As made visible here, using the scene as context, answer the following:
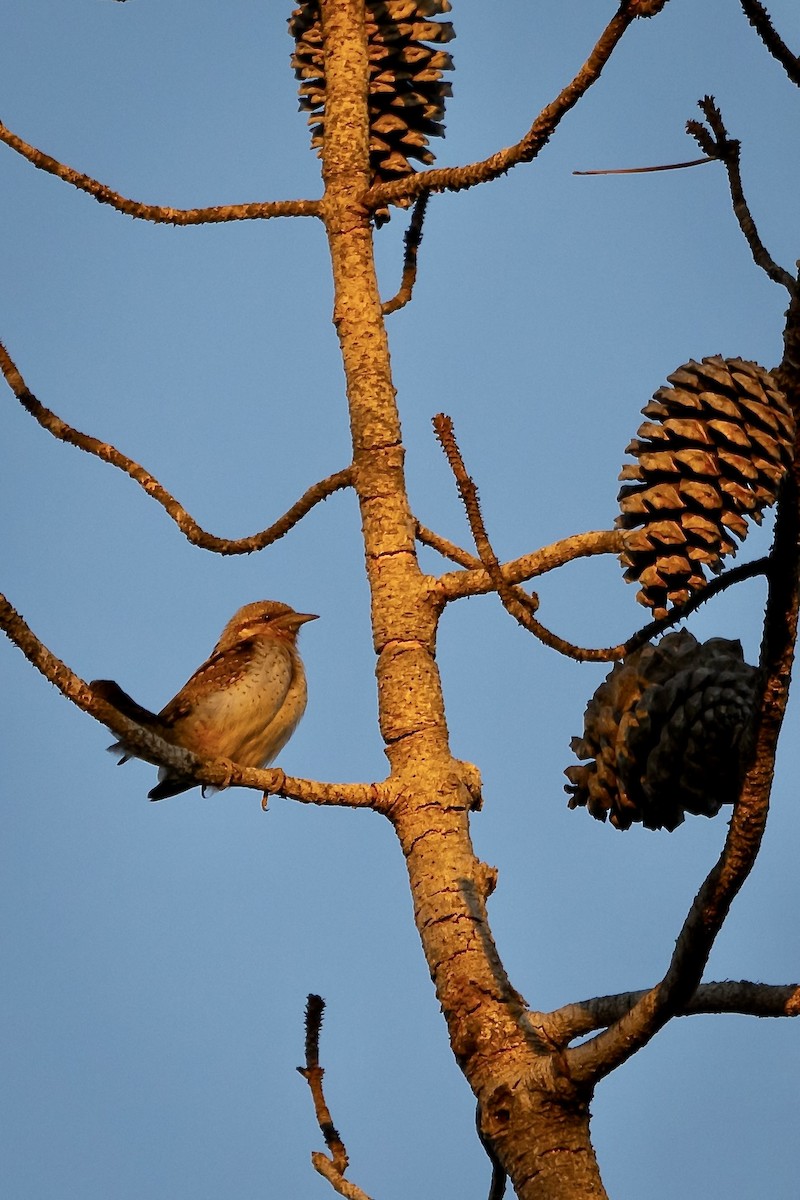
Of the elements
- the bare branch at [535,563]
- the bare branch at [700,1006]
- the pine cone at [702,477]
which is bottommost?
the bare branch at [700,1006]

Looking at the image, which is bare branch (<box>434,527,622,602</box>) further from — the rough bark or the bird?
the bird

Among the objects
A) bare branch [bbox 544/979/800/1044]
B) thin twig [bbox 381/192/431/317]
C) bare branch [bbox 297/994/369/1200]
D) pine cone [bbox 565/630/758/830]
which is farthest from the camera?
thin twig [bbox 381/192/431/317]

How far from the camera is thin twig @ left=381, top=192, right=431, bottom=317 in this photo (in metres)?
3.95

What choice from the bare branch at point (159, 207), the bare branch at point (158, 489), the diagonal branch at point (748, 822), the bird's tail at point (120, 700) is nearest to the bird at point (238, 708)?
the bird's tail at point (120, 700)

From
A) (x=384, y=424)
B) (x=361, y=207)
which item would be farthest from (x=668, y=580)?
(x=361, y=207)

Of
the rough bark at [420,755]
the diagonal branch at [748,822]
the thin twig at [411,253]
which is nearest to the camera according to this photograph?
the diagonal branch at [748,822]

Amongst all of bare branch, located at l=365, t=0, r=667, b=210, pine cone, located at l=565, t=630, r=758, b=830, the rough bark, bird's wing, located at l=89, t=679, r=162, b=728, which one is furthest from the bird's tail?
bare branch, located at l=365, t=0, r=667, b=210

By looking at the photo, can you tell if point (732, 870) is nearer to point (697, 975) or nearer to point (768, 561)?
point (697, 975)

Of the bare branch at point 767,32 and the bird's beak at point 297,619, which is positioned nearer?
the bare branch at point 767,32

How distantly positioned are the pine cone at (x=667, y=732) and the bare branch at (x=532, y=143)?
3.61 ft

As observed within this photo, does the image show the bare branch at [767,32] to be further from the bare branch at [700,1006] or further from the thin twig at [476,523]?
the bare branch at [700,1006]

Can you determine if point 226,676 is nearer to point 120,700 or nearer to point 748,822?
point 120,700

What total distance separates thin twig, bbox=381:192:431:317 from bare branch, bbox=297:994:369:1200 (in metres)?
1.97

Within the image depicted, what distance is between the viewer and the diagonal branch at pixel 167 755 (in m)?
2.52
